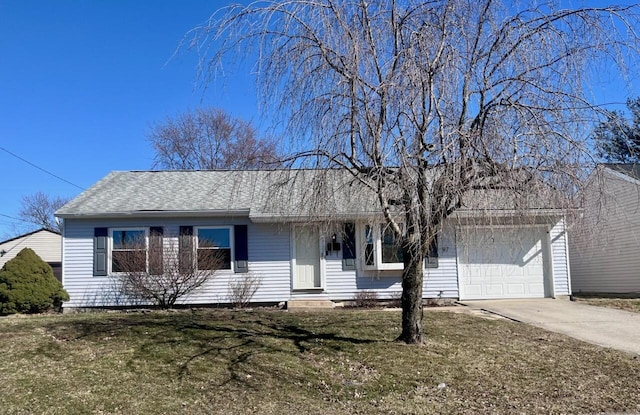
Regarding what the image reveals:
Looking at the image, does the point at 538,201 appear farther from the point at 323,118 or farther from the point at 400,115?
the point at 323,118

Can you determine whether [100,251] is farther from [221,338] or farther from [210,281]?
[221,338]

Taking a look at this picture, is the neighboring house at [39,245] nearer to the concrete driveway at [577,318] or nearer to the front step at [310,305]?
the front step at [310,305]

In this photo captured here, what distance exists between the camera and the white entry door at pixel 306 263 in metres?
14.2

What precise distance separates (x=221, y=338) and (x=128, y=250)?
604 centimetres

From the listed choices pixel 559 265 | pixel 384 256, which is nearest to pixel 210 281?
pixel 384 256

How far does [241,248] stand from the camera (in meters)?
13.9

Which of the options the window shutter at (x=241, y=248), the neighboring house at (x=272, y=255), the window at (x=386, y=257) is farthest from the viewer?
the window shutter at (x=241, y=248)

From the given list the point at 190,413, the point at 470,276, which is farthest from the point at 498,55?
the point at 470,276

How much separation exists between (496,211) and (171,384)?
4.62 metres

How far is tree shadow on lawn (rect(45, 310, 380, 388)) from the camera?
7287mm

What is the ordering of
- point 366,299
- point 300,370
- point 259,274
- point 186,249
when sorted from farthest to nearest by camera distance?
point 259,274 → point 366,299 → point 186,249 → point 300,370

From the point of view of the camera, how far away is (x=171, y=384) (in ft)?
21.4

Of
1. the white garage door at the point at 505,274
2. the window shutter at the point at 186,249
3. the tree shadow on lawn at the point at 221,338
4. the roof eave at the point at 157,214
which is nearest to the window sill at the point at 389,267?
the white garage door at the point at 505,274

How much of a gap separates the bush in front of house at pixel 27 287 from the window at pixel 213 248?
3480 mm
